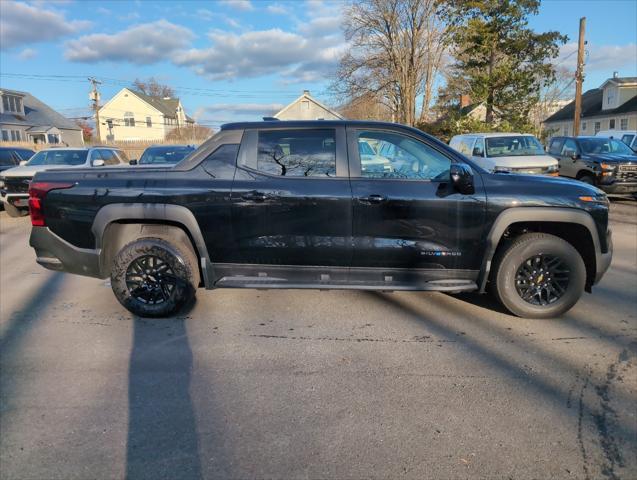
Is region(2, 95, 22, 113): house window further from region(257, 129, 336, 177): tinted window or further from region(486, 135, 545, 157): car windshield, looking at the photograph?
region(257, 129, 336, 177): tinted window

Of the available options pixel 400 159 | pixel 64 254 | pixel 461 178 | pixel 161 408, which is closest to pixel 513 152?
pixel 400 159

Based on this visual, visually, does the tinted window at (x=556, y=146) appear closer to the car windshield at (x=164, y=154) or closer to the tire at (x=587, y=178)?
the tire at (x=587, y=178)

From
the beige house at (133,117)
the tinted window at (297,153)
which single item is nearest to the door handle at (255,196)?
the tinted window at (297,153)

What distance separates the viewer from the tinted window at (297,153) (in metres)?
4.17

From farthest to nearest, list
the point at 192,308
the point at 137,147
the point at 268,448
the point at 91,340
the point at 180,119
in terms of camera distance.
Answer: the point at 180,119 < the point at 137,147 < the point at 192,308 < the point at 91,340 < the point at 268,448

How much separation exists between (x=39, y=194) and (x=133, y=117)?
59886 millimetres

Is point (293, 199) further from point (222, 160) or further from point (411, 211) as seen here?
point (411, 211)

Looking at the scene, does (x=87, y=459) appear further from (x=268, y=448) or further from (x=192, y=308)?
(x=192, y=308)

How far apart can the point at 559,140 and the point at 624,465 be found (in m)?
14.5

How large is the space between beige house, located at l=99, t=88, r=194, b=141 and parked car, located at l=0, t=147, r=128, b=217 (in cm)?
4884

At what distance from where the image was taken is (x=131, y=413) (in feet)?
9.41

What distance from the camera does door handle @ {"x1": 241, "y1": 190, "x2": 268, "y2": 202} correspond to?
4070 mm

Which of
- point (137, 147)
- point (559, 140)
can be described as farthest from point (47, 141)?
point (559, 140)

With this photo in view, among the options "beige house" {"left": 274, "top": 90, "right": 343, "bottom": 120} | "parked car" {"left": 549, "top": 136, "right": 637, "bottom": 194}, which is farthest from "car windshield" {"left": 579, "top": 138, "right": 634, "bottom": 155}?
"beige house" {"left": 274, "top": 90, "right": 343, "bottom": 120}
